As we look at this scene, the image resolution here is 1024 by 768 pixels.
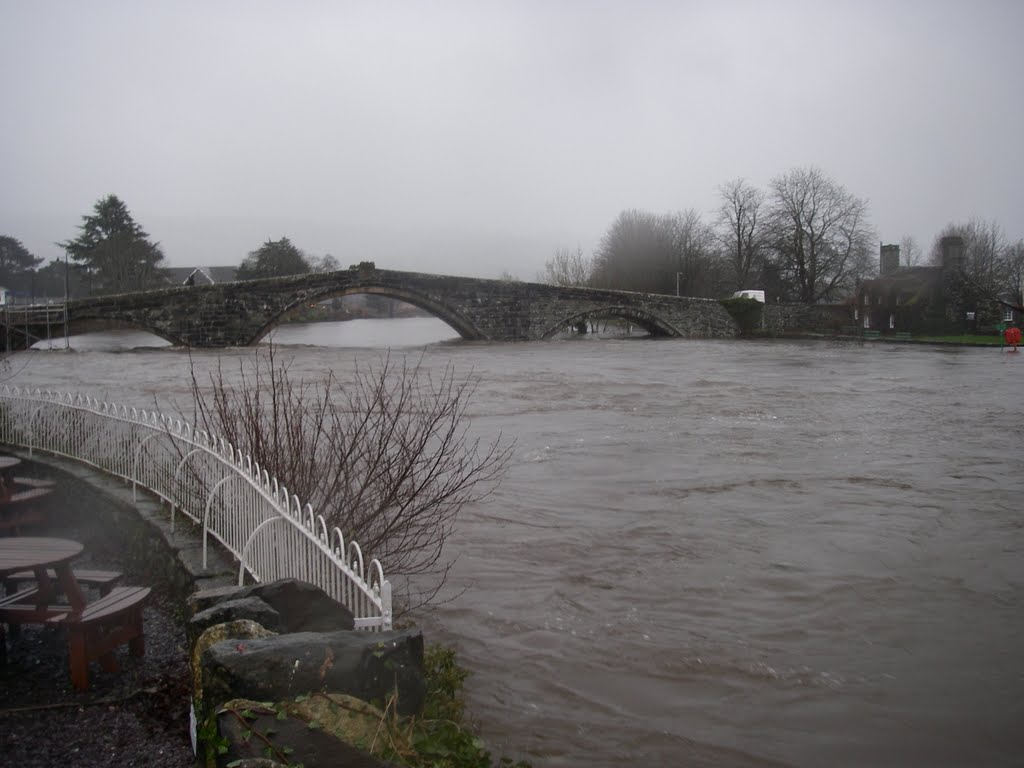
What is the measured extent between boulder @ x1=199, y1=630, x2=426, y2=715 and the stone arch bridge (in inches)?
1036

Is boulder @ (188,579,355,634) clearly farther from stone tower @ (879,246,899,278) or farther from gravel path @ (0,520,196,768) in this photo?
stone tower @ (879,246,899,278)

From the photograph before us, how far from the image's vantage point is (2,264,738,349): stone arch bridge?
97.6ft

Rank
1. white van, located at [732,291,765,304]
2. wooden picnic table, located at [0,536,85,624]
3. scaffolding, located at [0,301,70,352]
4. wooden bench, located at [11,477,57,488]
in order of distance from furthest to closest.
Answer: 1. white van, located at [732,291,765,304]
2. scaffolding, located at [0,301,70,352]
3. wooden bench, located at [11,477,57,488]
4. wooden picnic table, located at [0,536,85,624]

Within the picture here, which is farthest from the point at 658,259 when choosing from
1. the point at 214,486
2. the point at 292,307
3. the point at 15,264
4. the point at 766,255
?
the point at 214,486

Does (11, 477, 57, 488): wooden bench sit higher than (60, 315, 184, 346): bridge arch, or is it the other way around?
(60, 315, 184, 346): bridge arch

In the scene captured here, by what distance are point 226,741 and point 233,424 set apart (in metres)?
3.32

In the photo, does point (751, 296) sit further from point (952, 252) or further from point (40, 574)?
point (40, 574)

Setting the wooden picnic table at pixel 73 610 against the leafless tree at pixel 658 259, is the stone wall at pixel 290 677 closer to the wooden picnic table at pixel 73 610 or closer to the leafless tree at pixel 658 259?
the wooden picnic table at pixel 73 610

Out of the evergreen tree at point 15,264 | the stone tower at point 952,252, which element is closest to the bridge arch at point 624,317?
the stone tower at point 952,252

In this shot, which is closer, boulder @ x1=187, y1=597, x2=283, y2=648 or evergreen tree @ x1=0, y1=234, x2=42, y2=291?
boulder @ x1=187, y1=597, x2=283, y2=648

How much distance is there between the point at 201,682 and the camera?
319 centimetres

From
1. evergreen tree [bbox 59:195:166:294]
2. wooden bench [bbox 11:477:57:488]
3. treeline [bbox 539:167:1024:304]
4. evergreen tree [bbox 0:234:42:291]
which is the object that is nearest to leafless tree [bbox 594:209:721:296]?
treeline [bbox 539:167:1024:304]

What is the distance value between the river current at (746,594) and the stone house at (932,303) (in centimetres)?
2992

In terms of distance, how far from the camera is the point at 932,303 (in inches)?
1619
